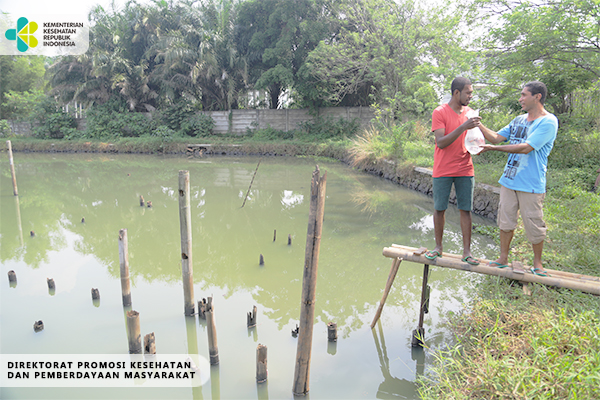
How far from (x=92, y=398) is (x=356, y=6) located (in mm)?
17155

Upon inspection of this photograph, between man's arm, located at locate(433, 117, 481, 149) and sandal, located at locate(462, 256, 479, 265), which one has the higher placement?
man's arm, located at locate(433, 117, 481, 149)

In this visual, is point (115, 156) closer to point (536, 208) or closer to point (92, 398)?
point (92, 398)

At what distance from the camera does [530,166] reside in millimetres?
3062

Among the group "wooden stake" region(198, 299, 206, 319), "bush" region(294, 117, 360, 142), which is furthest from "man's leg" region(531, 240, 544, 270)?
"bush" region(294, 117, 360, 142)

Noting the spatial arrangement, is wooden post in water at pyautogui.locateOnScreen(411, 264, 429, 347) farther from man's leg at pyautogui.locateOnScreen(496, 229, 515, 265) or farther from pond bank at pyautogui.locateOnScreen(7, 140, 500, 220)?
pond bank at pyautogui.locateOnScreen(7, 140, 500, 220)

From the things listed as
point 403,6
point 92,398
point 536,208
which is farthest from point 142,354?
point 403,6

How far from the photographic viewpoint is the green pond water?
328 cm

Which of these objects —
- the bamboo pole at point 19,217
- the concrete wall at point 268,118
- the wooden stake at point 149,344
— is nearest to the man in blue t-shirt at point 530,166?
the wooden stake at point 149,344

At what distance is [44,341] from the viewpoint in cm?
370

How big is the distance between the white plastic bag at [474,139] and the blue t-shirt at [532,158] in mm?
322

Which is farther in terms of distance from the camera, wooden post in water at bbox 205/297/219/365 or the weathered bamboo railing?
wooden post in water at bbox 205/297/219/365

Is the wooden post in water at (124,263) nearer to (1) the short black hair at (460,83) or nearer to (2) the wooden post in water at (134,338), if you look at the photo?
(2) the wooden post in water at (134,338)

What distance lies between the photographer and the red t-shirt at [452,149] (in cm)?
324

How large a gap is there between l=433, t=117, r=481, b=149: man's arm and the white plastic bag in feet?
0.42
